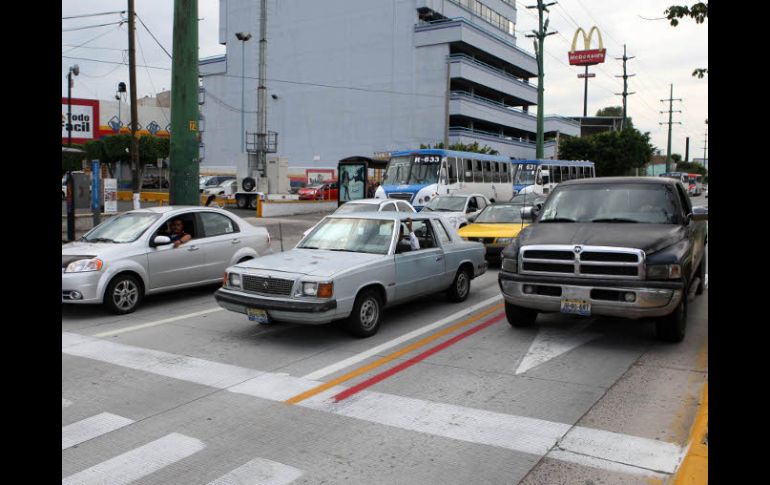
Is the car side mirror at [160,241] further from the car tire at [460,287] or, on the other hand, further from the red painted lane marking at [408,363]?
the red painted lane marking at [408,363]

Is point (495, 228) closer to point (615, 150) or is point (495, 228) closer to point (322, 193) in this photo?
point (322, 193)

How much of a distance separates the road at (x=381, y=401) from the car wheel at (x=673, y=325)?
0.46ft

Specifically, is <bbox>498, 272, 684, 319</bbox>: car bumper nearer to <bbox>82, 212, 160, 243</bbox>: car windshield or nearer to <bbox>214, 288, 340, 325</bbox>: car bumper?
<bbox>214, 288, 340, 325</bbox>: car bumper

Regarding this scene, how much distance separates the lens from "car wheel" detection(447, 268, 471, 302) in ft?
32.5

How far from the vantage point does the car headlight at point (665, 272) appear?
22.1 feet

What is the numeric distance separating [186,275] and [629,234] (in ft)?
22.5

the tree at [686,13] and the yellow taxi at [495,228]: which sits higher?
the tree at [686,13]

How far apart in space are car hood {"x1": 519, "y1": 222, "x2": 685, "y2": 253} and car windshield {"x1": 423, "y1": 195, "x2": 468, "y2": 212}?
9.58 meters

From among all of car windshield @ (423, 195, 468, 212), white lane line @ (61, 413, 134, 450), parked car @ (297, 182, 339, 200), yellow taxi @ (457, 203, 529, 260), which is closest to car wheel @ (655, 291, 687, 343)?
white lane line @ (61, 413, 134, 450)

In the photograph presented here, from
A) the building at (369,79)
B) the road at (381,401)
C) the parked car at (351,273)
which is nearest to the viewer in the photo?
the road at (381,401)

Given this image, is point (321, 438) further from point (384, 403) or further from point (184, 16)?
point (184, 16)

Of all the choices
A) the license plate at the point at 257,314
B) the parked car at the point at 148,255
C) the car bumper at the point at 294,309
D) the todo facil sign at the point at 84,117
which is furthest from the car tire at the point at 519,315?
Result: the todo facil sign at the point at 84,117

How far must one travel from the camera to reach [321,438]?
4.75 metres
